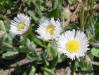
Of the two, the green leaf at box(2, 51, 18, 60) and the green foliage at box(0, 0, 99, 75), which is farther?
the green leaf at box(2, 51, 18, 60)

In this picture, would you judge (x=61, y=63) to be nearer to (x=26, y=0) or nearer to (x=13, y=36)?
(x=13, y=36)

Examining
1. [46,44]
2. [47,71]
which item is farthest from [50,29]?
[47,71]

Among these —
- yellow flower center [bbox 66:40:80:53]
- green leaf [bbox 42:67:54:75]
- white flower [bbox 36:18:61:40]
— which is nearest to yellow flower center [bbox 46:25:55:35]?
white flower [bbox 36:18:61:40]

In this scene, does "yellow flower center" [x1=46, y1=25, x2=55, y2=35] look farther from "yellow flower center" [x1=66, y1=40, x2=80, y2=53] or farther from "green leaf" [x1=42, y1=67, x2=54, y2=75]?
"green leaf" [x1=42, y1=67, x2=54, y2=75]

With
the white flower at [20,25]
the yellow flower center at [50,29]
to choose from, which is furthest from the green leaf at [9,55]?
the yellow flower center at [50,29]

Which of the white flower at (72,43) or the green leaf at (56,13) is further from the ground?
the green leaf at (56,13)

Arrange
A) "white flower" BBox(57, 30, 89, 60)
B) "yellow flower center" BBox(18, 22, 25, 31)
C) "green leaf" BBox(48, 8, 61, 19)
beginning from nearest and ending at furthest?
"white flower" BBox(57, 30, 89, 60) < "yellow flower center" BBox(18, 22, 25, 31) < "green leaf" BBox(48, 8, 61, 19)

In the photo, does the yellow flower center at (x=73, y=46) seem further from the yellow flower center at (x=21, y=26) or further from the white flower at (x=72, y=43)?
the yellow flower center at (x=21, y=26)
